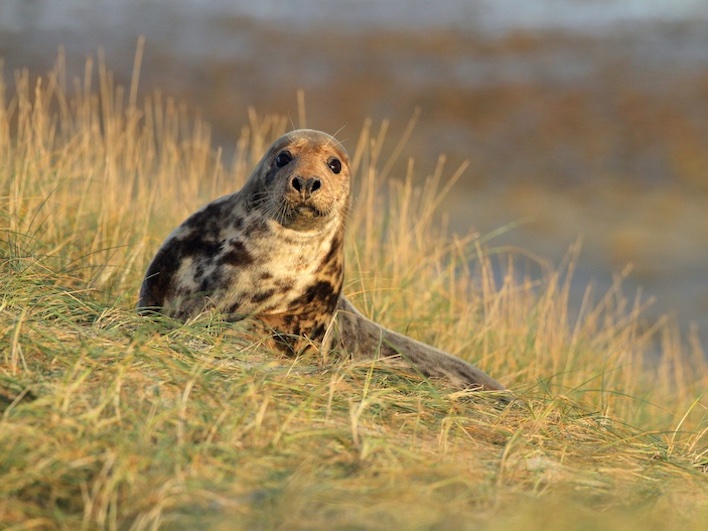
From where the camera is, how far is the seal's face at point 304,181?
522 centimetres

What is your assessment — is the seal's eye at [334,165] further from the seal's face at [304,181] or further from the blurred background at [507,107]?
the blurred background at [507,107]

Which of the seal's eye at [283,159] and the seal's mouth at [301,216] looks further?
the seal's eye at [283,159]

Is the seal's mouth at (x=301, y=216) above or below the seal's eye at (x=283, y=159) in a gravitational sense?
below

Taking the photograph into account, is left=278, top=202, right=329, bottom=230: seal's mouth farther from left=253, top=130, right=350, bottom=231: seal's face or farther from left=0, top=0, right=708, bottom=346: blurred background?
left=0, top=0, right=708, bottom=346: blurred background

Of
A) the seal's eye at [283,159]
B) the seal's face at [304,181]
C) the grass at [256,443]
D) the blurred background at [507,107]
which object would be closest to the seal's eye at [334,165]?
the seal's face at [304,181]

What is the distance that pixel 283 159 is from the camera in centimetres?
540

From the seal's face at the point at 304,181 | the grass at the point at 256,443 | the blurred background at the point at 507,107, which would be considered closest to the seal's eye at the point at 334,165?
the seal's face at the point at 304,181

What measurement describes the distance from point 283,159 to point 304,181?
0.26 meters

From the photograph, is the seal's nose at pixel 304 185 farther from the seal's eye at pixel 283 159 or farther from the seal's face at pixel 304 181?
the seal's eye at pixel 283 159

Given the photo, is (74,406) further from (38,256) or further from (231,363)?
(38,256)

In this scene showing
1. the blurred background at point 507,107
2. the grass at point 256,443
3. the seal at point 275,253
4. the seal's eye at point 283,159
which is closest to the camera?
the grass at point 256,443

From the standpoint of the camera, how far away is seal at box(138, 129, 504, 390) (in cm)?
529

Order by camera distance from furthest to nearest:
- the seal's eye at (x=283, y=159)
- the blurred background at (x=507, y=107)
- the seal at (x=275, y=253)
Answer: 1. the blurred background at (x=507, y=107)
2. the seal's eye at (x=283, y=159)
3. the seal at (x=275, y=253)

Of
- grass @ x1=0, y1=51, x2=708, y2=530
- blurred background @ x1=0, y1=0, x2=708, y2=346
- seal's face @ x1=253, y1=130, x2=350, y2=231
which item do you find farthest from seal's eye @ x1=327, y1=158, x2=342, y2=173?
blurred background @ x1=0, y1=0, x2=708, y2=346
